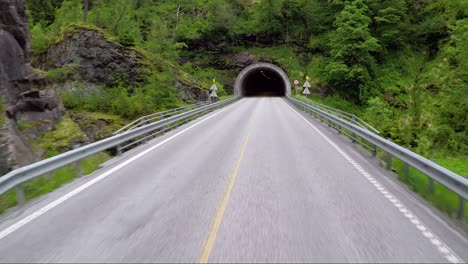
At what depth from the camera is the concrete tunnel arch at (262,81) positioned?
5459 centimetres

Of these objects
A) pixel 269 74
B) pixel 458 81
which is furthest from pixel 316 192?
pixel 269 74

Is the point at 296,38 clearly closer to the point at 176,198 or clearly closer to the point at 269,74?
the point at 269,74

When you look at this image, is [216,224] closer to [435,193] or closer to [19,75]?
[435,193]

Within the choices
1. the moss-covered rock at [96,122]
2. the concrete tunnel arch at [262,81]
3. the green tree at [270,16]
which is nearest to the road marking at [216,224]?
the moss-covered rock at [96,122]

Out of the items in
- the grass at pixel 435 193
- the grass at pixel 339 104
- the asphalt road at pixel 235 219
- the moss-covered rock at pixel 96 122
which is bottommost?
the grass at pixel 339 104

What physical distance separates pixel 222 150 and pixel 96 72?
21.4m

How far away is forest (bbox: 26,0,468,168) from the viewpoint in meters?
32.2

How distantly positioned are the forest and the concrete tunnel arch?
1494 mm

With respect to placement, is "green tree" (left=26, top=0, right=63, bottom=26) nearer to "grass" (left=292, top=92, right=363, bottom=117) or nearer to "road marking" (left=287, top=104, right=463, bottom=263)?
"grass" (left=292, top=92, right=363, bottom=117)

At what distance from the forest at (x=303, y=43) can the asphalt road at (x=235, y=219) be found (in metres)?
17.7

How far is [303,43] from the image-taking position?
58.9 meters

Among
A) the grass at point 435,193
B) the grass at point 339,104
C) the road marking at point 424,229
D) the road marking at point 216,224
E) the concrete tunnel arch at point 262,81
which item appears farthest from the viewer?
the concrete tunnel arch at point 262,81

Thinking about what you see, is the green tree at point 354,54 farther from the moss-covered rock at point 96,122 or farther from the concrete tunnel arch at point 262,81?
the moss-covered rock at point 96,122

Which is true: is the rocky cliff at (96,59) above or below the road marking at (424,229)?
above
